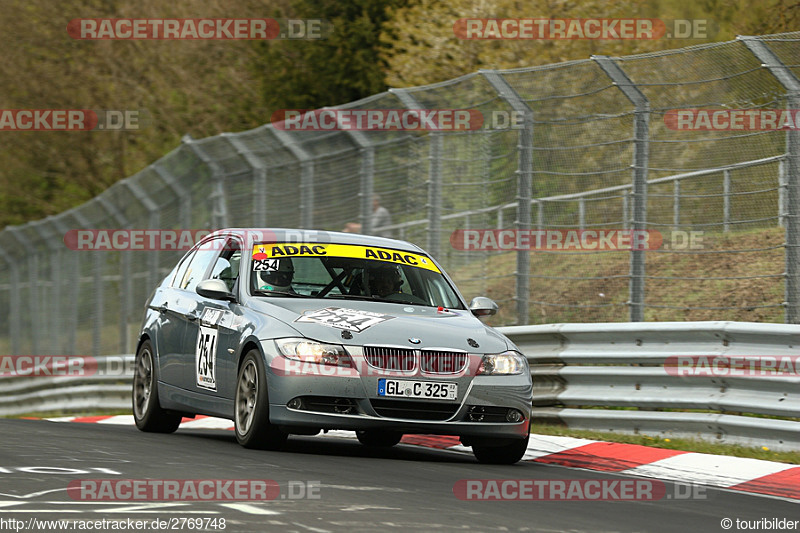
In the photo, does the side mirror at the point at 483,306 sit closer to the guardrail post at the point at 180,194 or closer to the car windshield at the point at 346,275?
the car windshield at the point at 346,275

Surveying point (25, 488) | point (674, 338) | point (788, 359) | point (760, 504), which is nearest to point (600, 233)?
point (674, 338)

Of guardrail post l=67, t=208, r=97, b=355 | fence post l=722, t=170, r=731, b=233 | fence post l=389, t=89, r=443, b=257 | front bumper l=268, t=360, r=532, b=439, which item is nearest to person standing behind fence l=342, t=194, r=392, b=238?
fence post l=389, t=89, r=443, b=257

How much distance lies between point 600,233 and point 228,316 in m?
3.63

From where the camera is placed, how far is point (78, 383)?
2114 cm

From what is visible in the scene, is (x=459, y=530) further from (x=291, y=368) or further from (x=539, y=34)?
(x=539, y=34)

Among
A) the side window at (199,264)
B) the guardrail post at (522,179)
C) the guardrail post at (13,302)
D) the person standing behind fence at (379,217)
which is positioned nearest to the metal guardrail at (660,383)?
the guardrail post at (522,179)

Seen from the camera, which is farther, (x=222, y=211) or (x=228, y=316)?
(x=222, y=211)

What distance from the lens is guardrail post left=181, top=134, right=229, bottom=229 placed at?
Result: 19188 millimetres

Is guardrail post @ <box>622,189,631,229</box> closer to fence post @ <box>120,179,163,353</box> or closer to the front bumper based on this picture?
the front bumper

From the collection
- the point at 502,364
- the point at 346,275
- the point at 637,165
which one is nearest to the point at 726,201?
the point at 637,165

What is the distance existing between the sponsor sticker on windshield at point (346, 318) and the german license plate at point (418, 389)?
40 cm

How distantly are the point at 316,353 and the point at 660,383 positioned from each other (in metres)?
2.99

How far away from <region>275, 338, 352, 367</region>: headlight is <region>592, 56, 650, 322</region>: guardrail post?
10.7ft

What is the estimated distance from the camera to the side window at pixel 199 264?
11438 mm
